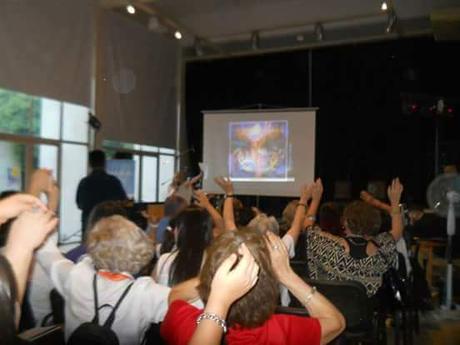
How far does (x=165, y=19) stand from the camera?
29.2 ft

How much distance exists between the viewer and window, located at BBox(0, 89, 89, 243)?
620 cm

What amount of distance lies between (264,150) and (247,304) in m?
6.82

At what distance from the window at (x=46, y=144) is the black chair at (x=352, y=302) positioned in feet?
15.8

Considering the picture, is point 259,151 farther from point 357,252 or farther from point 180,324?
point 180,324

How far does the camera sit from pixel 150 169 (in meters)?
9.36

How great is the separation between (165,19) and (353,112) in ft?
13.1

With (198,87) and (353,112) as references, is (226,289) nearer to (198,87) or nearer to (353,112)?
(353,112)

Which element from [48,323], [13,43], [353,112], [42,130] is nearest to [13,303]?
[48,323]

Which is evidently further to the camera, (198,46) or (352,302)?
(198,46)

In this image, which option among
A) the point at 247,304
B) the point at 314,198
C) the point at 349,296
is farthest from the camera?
the point at 314,198

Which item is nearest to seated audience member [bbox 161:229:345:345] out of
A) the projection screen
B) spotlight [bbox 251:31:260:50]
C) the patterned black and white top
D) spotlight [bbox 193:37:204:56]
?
the patterned black and white top

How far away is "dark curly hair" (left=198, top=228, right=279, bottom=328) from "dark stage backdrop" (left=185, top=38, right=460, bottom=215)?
7.27 metres

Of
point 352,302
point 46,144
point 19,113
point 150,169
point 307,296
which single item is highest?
point 19,113

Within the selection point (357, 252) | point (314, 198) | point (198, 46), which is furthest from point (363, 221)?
point (198, 46)
